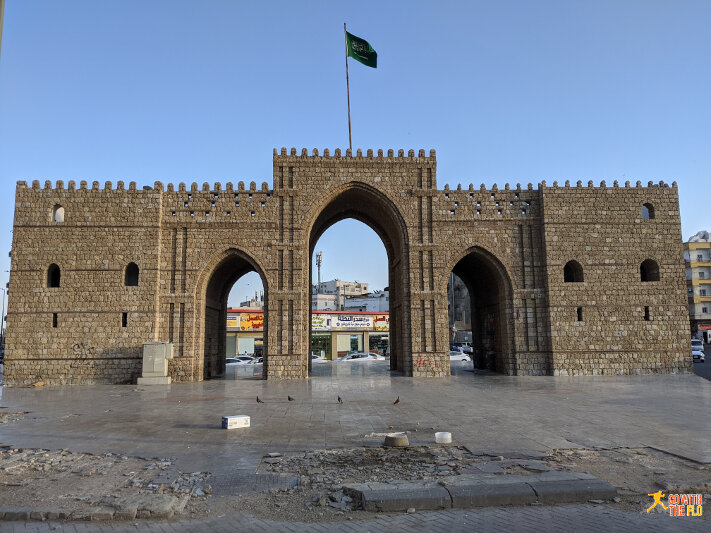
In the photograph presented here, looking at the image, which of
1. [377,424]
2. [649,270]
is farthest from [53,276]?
[649,270]

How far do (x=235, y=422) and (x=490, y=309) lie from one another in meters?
19.4

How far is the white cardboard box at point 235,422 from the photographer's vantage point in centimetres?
1033

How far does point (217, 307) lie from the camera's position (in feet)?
88.4

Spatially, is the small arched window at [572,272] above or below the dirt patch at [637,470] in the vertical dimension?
above

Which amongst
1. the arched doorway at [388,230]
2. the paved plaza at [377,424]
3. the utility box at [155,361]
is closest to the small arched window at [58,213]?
the utility box at [155,361]

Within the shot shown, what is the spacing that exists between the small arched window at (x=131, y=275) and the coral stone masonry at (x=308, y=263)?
0.09 metres

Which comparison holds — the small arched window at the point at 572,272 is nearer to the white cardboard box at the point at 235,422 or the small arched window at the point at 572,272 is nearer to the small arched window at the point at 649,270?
the small arched window at the point at 649,270

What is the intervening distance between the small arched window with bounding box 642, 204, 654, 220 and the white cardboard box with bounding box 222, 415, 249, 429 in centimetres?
2235

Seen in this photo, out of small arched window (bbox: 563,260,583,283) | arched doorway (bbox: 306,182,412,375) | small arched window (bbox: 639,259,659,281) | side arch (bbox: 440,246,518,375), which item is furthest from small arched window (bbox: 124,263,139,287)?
small arched window (bbox: 639,259,659,281)

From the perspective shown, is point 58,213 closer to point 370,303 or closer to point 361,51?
point 361,51

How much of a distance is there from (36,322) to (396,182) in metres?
17.7

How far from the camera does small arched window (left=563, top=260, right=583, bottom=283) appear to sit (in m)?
24.1

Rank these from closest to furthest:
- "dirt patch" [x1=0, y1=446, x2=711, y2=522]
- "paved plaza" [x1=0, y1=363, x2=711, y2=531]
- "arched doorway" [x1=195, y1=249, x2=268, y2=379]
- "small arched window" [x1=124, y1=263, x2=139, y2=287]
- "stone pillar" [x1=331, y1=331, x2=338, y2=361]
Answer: "paved plaza" [x1=0, y1=363, x2=711, y2=531] → "dirt patch" [x1=0, y1=446, x2=711, y2=522] → "small arched window" [x1=124, y1=263, x2=139, y2=287] → "arched doorway" [x1=195, y1=249, x2=268, y2=379] → "stone pillar" [x1=331, y1=331, x2=338, y2=361]

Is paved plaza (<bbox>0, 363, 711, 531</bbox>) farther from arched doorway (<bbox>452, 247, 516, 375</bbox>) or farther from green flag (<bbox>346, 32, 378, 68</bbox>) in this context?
green flag (<bbox>346, 32, 378, 68</bbox>)
